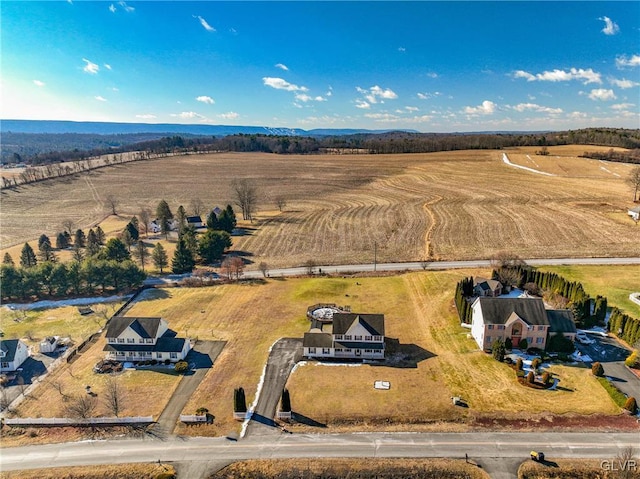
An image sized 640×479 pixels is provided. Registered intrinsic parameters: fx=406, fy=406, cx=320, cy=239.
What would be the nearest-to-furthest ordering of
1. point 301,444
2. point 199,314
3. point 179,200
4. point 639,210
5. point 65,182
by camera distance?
point 301,444 → point 199,314 → point 639,210 → point 179,200 → point 65,182

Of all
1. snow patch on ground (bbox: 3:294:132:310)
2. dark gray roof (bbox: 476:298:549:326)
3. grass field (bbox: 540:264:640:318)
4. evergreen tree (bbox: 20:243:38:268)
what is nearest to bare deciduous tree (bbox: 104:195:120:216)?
evergreen tree (bbox: 20:243:38:268)

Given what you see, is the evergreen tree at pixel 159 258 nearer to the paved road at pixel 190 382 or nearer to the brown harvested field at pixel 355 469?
the paved road at pixel 190 382


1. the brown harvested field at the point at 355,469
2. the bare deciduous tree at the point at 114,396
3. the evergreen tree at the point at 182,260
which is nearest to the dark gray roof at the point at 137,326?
the bare deciduous tree at the point at 114,396

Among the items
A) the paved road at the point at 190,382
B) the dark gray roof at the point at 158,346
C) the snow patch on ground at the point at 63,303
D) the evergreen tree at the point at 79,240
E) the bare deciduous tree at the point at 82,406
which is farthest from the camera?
the evergreen tree at the point at 79,240

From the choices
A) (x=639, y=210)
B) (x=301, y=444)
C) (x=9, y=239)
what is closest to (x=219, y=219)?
(x=9, y=239)

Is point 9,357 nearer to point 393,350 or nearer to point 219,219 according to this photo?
point 393,350
